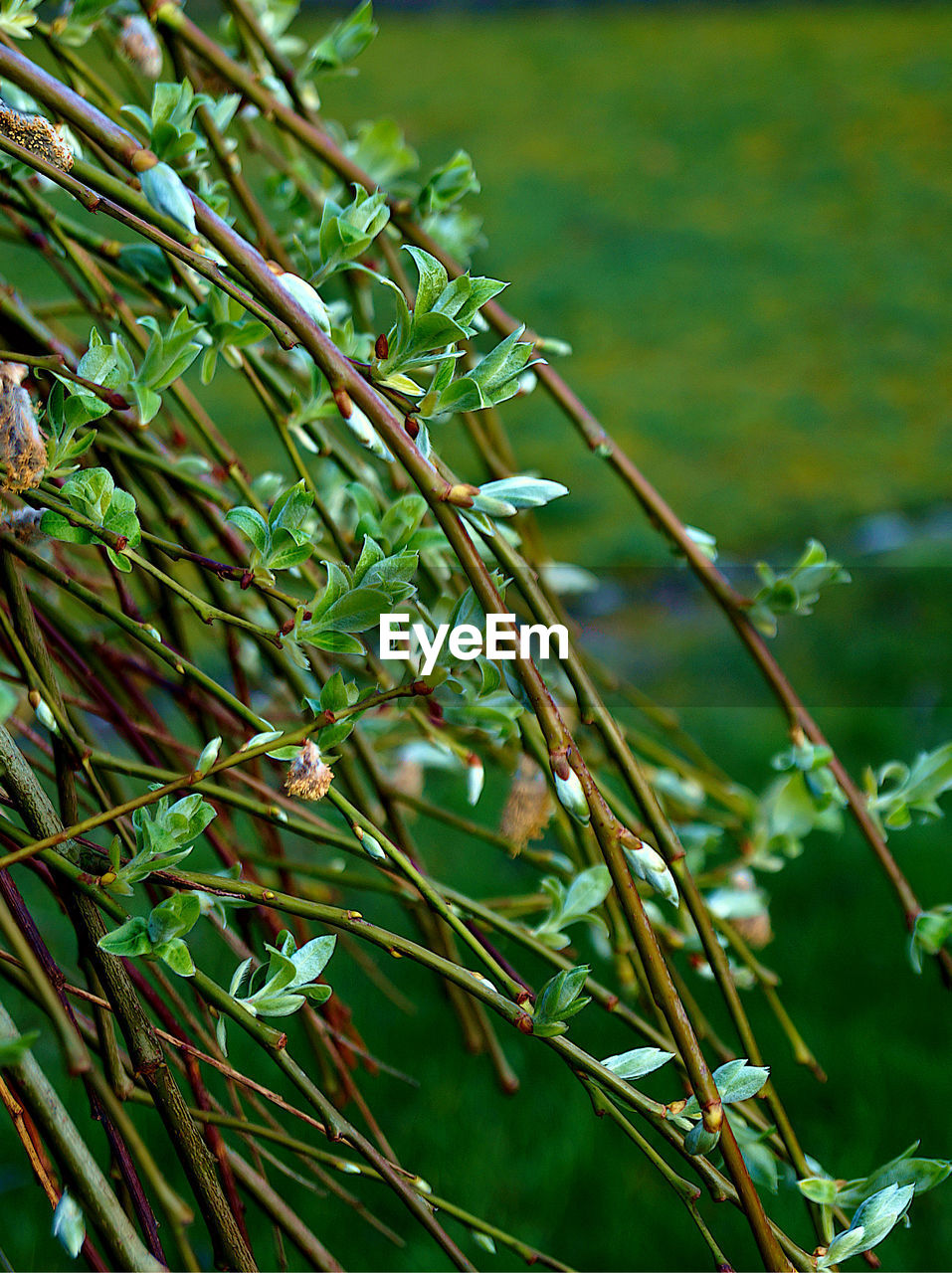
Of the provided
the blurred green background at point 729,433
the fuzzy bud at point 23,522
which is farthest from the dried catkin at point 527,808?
the blurred green background at point 729,433

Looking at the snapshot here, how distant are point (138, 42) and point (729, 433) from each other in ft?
8.28

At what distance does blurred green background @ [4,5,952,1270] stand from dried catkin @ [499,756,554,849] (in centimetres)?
52

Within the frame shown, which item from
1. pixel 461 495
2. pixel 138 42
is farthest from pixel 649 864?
pixel 138 42

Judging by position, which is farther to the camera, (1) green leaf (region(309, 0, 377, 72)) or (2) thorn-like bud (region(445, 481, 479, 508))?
(1) green leaf (region(309, 0, 377, 72))

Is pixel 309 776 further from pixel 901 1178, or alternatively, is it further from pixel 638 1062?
pixel 901 1178

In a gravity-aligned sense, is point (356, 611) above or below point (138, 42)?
below

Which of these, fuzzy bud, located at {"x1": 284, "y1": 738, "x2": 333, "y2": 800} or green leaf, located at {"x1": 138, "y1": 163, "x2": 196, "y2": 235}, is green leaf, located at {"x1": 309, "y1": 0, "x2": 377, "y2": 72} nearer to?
green leaf, located at {"x1": 138, "y1": 163, "x2": 196, "y2": 235}

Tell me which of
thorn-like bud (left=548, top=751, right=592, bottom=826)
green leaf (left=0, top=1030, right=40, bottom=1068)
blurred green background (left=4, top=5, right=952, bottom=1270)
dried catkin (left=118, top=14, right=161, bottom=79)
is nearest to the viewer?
green leaf (left=0, top=1030, right=40, bottom=1068)

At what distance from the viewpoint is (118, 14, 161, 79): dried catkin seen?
0.66 m

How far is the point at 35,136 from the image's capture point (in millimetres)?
378

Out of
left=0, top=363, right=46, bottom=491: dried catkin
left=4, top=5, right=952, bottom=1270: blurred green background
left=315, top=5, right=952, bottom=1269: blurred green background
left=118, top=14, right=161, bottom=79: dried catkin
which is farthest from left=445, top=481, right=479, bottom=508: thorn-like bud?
left=4, top=5, right=952, bottom=1270: blurred green background

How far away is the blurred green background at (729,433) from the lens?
103 cm

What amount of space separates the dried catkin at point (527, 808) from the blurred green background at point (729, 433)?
1.71 feet

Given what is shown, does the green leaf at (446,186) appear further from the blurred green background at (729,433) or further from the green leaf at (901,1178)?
the blurred green background at (729,433)
